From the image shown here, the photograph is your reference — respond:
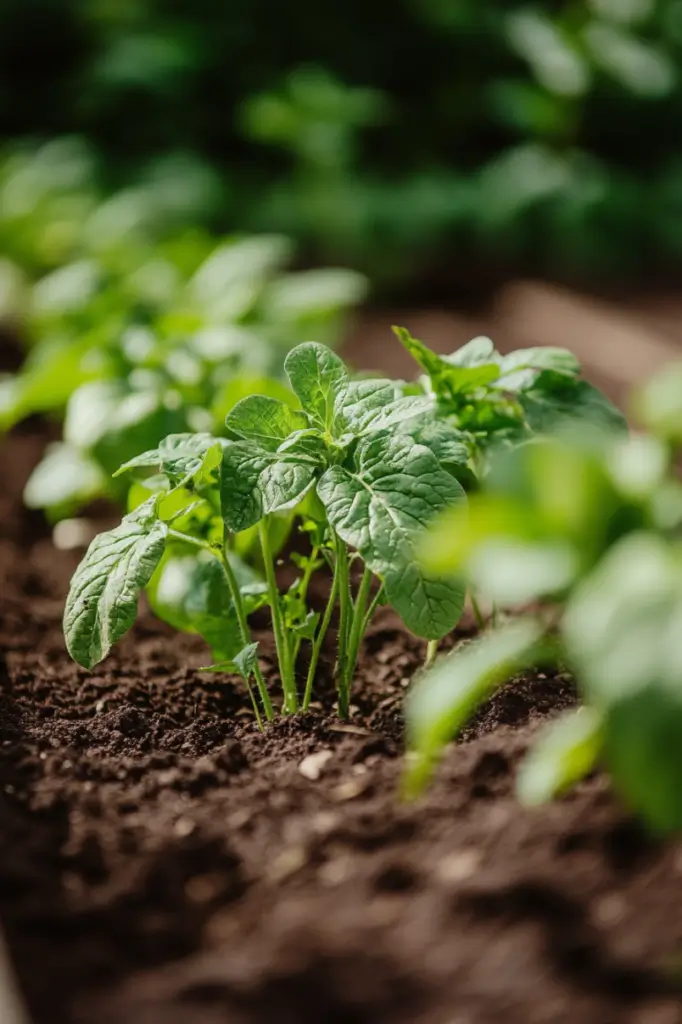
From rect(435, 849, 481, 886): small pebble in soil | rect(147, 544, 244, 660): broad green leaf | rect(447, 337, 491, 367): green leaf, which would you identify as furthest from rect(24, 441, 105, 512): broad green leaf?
rect(435, 849, 481, 886): small pebble in soil

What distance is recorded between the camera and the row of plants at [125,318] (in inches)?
71.7

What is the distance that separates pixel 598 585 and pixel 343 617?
1.85 feet

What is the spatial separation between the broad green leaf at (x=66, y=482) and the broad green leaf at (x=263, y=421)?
0.68m

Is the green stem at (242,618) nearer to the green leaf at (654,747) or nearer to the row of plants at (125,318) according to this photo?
the row of plants at (125,318)

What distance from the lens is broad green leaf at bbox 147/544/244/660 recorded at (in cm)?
147

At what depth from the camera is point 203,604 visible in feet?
4.83

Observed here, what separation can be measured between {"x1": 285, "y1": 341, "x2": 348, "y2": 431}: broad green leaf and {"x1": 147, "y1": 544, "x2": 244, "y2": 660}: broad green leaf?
1.13 feet

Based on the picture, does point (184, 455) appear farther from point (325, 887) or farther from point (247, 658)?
point (325, 887)

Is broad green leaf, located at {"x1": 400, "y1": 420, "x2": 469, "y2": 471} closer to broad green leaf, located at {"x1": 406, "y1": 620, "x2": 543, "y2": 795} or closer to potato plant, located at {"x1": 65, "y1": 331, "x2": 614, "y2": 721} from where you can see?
potato plant, located at {"x1": 65, "y1": 331, "x2": 614, "y2": 721}

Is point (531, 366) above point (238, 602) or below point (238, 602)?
above

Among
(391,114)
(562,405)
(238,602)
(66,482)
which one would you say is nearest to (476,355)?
(562,405)

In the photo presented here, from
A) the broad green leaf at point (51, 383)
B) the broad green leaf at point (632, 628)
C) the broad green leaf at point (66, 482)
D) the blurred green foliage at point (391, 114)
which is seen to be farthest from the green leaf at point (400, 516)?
the blurred green foliage at point (391, 114)

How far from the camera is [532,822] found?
0.95 m

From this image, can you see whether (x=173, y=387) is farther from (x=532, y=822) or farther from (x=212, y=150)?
(x=212, y=150)
